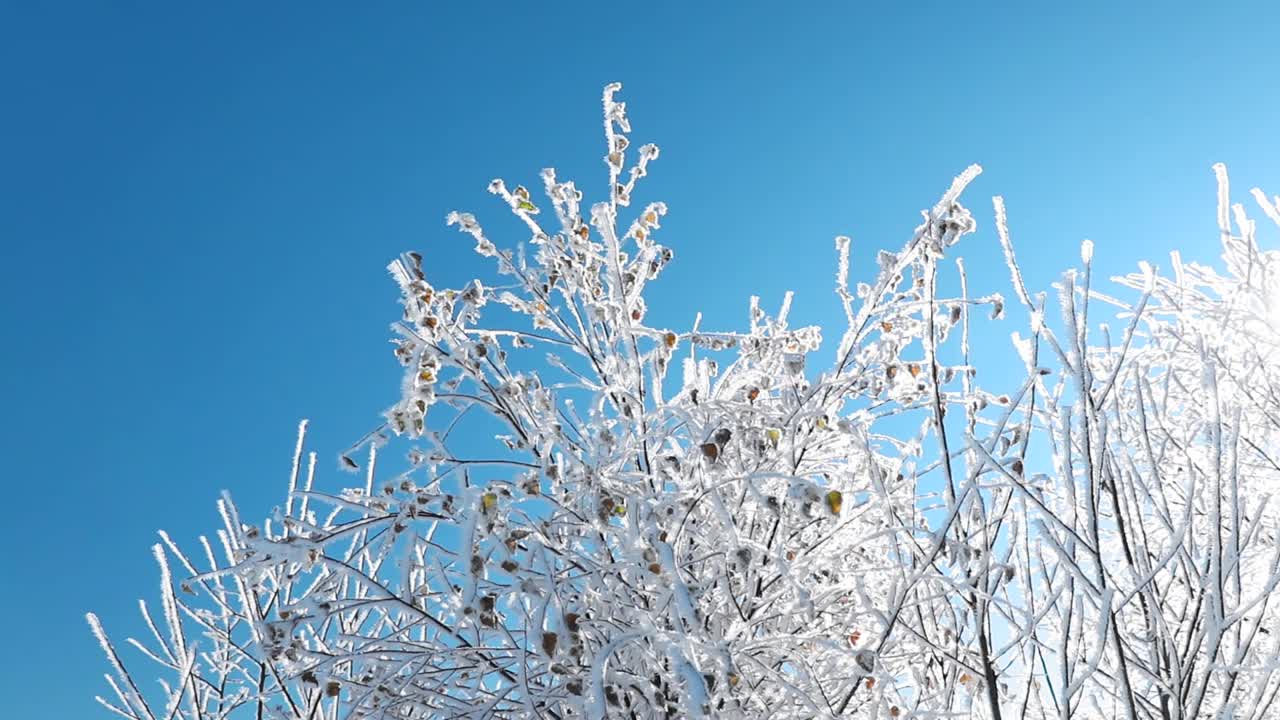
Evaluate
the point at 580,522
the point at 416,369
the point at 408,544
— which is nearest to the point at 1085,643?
the point at 580,522

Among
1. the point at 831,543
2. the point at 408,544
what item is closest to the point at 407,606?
the point at 408,544

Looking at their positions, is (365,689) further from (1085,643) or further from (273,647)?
(1085,643)

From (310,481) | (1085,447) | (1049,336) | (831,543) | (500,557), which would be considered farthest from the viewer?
(310,481)

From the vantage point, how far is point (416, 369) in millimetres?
3377

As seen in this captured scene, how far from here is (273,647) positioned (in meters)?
2.94

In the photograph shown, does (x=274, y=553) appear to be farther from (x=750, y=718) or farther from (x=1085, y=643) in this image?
(x=1085, y=643)

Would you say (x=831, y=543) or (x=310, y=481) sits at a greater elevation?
(x=310, y=481)

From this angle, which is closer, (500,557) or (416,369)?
(500,557)

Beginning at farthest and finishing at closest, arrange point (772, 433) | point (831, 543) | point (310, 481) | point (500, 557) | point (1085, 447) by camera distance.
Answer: point (310, 481), point (831, 543), point (772, 433), point (500, 557), point (1085, 447)

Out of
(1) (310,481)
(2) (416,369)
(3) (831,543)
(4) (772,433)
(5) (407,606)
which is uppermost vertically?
(1) (310,481)

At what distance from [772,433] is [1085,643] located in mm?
1185

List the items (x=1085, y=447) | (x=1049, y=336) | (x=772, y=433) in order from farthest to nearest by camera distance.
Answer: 1. (x=772, y=433)
2. (x=1049, y=336)
3. (x=1085, y=447)

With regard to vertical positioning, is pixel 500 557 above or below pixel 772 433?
below

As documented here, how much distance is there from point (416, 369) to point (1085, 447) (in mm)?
2222
